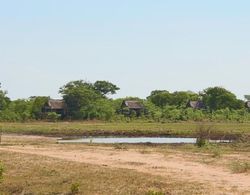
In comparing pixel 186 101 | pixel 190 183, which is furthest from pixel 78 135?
pixel 186 101

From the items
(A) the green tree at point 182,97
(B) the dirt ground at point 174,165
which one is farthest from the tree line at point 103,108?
(B) the dirt ground at point 174,165

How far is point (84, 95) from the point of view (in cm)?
9112

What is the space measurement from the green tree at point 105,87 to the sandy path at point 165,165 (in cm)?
8011

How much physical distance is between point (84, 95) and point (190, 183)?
245 feet

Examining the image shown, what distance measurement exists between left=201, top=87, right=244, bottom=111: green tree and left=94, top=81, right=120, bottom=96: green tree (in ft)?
71.1

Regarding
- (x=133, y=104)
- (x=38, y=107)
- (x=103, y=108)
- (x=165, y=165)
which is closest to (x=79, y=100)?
(x=103, y=108)

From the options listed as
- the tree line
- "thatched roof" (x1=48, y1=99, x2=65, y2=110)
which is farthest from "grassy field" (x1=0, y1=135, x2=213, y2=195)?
"thatched roof" (x1=48, y1=99, x2=65, y2=110)

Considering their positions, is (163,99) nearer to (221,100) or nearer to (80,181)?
(221,100)

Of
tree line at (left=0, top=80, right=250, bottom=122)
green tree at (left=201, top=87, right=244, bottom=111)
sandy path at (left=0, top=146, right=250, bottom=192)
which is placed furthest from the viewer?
green tree at (left=201, top=87, right=244, bottom=111)

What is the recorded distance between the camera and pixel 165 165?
21.5 meters

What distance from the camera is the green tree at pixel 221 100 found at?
95312mm

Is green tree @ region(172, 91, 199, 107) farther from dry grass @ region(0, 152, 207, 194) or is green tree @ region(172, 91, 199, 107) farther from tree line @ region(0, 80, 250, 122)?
dry grass @ region(0, 152, 207, 194)

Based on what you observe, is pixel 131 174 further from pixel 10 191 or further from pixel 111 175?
pixel 10 191

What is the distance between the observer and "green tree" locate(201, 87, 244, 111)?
313 feet
